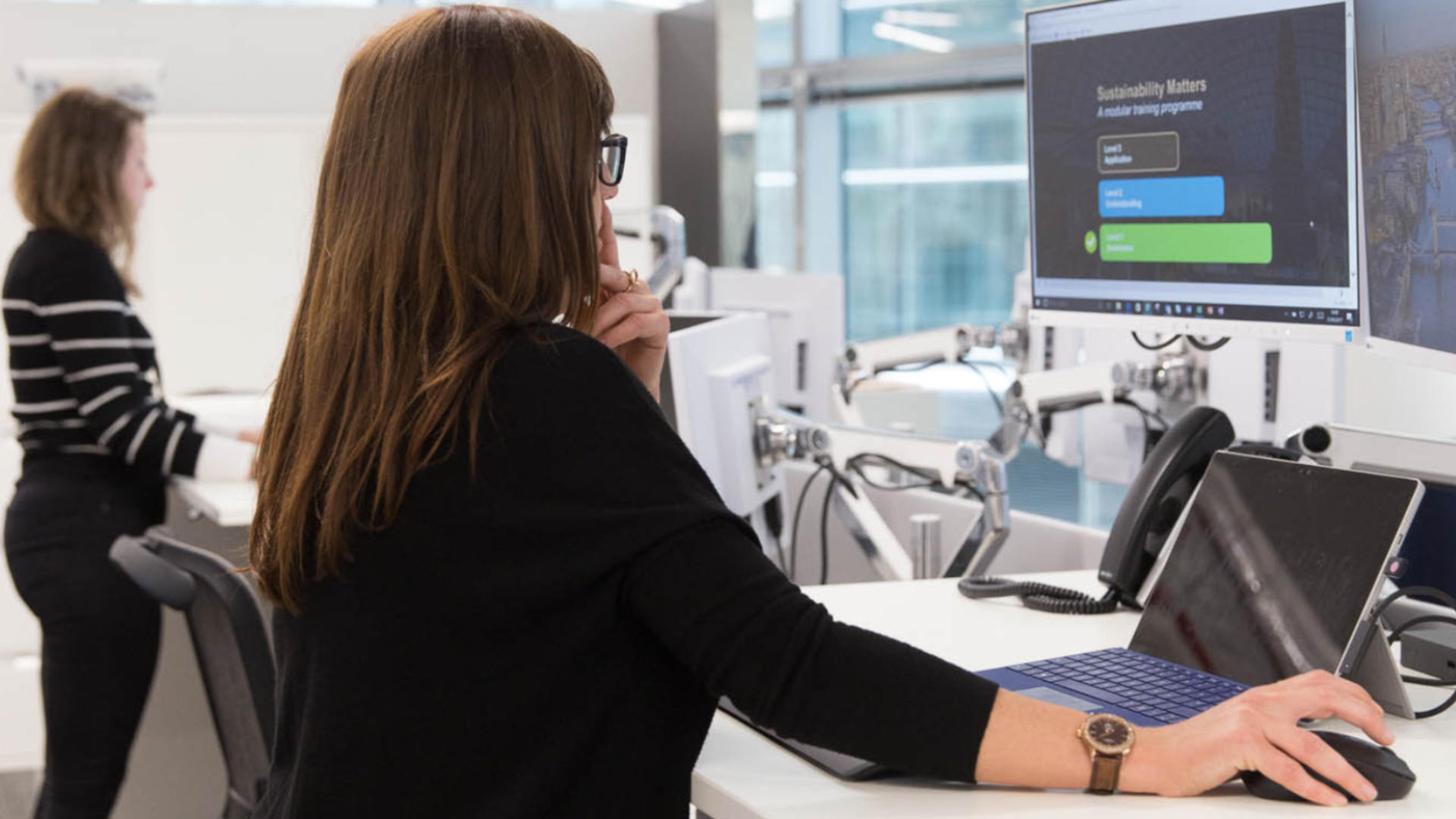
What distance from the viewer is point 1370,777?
37.1 inches

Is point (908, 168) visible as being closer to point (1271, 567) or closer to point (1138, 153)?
point (1138, 153)

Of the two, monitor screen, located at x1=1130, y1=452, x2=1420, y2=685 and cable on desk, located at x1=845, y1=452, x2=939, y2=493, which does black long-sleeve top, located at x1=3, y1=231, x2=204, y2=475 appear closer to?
cable on desk, located at x1=845, y1=452, x2=939, y2=493

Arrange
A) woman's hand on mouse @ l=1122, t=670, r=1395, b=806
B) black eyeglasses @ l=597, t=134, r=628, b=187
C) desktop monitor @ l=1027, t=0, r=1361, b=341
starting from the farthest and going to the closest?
desktop monitor @ l=1027, t=0, r=1361, b=341, black eyeglasses @ l=597, t=134, r=628, b=187, woman's hand on mouse @ l=1122, t=670, r=1395, b=806

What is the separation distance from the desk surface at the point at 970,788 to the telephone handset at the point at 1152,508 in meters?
0.06

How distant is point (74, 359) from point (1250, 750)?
2265mm

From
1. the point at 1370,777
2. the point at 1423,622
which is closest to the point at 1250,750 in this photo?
the point at 1370,777

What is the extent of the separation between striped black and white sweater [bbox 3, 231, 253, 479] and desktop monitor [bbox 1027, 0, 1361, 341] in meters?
1.75

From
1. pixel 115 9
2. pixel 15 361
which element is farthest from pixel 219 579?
pixel 115 9

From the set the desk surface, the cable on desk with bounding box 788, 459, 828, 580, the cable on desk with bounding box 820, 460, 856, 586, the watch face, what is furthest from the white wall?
the watch face

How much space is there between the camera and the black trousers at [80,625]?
2576mm

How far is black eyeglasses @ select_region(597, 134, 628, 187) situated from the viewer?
1.07m

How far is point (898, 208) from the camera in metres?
6.59

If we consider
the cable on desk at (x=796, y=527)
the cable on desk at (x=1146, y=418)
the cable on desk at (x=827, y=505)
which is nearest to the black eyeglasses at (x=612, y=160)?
the cable on desk at (x=827, y=505)

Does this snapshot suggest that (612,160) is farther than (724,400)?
No
